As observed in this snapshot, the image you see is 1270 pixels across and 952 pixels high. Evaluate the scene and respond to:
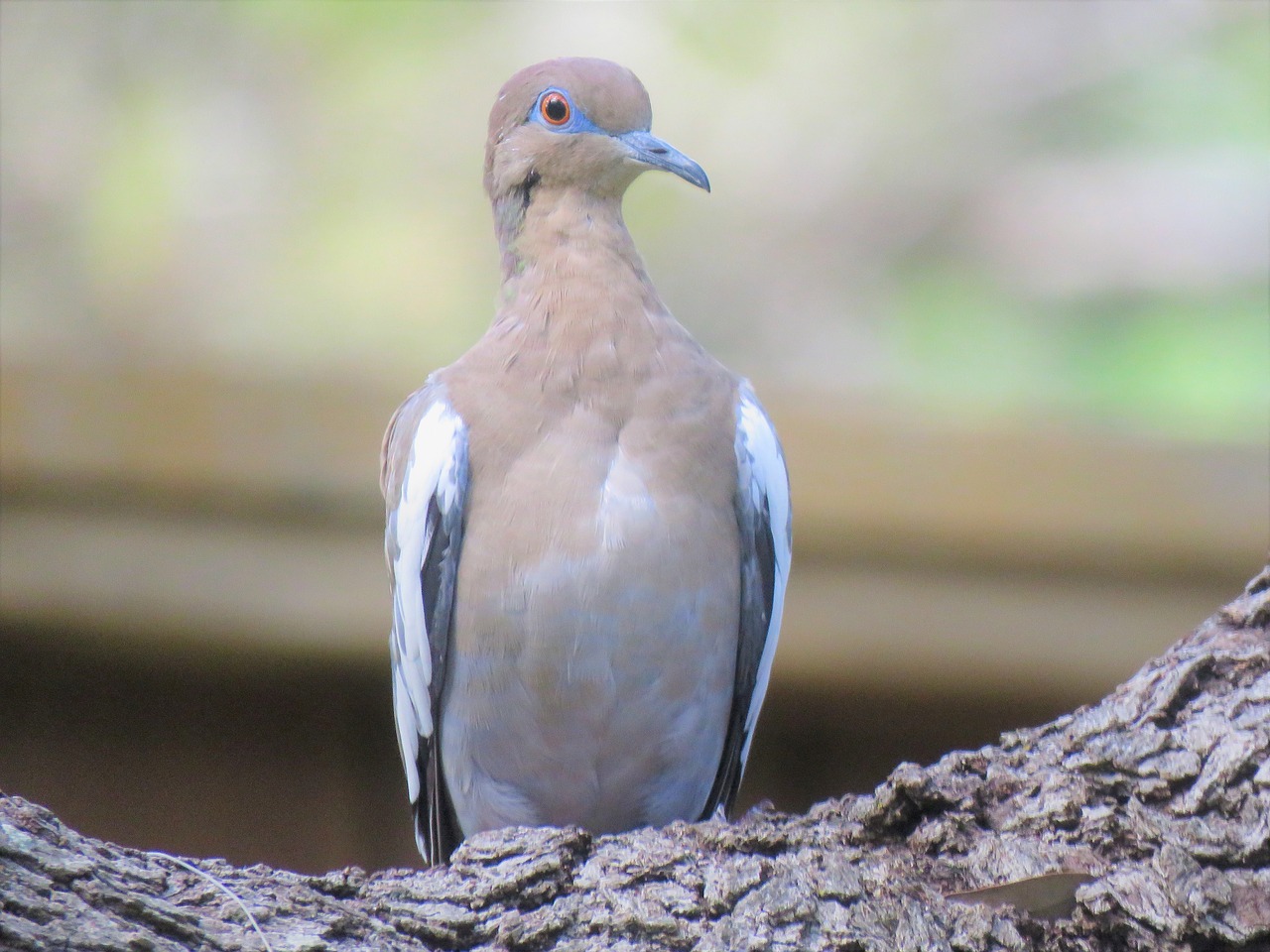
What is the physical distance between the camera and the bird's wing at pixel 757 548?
2.30m

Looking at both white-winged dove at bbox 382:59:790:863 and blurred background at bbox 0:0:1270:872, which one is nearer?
white-winged dove at bbox 382:59:790:863

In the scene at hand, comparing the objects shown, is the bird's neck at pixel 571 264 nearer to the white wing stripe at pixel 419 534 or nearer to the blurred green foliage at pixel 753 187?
the white wing stripe at pixel 419 534

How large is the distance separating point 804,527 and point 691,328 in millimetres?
655

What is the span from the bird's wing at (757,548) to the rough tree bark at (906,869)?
0.79m

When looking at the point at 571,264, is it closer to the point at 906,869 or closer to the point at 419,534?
the point at 419,534

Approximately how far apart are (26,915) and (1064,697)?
2.21 meters

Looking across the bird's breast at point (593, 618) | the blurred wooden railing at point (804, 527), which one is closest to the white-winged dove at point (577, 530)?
the bird's breast at point (593, 618)

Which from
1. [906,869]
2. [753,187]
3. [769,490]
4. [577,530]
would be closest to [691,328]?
[753,187]

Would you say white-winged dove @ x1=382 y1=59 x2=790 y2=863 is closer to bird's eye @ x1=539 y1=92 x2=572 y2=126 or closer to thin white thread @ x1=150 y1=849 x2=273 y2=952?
bird's eye @ x1=539 y1=92 x2=572 y2=126

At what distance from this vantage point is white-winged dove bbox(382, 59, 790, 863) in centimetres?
217

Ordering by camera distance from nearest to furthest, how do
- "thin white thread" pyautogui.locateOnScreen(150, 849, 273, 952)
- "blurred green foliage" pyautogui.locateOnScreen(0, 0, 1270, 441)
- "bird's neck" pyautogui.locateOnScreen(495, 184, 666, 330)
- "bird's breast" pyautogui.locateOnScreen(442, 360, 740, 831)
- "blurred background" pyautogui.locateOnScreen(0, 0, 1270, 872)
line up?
1. "thin white thread" pyautogui.locateOnScreen(150, 849, 273, 952)
2. "bird's breast" pyautogui.locateOnScreen(442, 360, 740, 831)
3. "bird's neck" pyautogui.locateOnScreen(495, 184, 666, 330)
4. "blurred background" pyautogui.locateOnScreen(0, 0, 1270, 872)
5. "blurred green foliage" pyautogui.locateOnScreen(0, 0, 1270, 441)

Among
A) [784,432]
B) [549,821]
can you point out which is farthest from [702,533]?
[549,821]

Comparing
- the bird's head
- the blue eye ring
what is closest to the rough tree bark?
the bird's head

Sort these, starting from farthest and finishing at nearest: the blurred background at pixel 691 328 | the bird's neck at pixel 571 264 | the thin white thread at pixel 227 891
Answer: the blurred background at pixel 691 328 → the bird's neck at pixel 571 264 → the thin white thread at pixel 227 891
